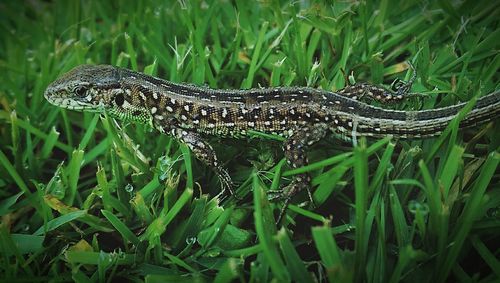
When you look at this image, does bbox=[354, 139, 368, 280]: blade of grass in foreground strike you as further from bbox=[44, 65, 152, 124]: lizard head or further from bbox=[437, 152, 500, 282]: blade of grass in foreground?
bbox=[44, 65, 152, 124]: lizard head

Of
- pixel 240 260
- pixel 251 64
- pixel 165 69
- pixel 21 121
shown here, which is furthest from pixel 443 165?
pixel 21 121

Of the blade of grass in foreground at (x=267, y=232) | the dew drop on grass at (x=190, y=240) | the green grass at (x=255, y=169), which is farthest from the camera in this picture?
the dew drop on grass at (x=190, y=240)

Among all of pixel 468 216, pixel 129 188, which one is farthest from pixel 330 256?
pixel 129 188

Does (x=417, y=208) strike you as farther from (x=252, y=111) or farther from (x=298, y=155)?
(x=252, y=111)

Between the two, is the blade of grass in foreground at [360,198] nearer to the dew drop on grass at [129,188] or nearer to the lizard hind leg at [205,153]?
the lizard hind leg at [205,153]

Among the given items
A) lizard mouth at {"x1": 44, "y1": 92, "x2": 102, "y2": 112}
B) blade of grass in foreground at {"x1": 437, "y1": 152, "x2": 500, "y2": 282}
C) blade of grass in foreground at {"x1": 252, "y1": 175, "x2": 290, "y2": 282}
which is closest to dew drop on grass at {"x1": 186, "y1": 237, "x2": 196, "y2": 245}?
blade of grass in foreground at {"x1": 252, "y1": 175, "x2": 290, "y2": 282}

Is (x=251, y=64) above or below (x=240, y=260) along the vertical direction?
above

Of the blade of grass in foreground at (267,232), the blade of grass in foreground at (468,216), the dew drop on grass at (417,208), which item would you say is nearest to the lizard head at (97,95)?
the blade of grass in foreground at (267,232)

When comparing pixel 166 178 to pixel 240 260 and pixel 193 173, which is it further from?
pixel 240 260
